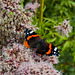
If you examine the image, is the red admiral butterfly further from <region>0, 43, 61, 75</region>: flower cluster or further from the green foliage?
the green foliage

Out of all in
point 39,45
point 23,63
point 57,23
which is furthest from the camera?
point 57,23

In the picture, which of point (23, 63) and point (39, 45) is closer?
point (23, 63)

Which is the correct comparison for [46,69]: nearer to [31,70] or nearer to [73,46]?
[31,70]

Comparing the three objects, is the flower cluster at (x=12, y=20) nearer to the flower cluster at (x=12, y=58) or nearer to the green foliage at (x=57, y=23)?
the flower cluster at (x=12, y=58)

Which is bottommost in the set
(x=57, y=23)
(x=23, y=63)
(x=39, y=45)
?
(x=23, y=63)

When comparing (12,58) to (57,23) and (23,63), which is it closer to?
(23,63)

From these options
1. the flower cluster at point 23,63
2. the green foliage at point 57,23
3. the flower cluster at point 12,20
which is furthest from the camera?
the green foliage at point 57,23

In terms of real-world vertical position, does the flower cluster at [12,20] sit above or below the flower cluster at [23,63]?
above

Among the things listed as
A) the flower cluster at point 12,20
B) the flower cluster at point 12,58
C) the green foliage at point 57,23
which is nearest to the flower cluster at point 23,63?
the flower cluster at point 12,58

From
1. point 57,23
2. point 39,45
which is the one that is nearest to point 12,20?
point 39,45
